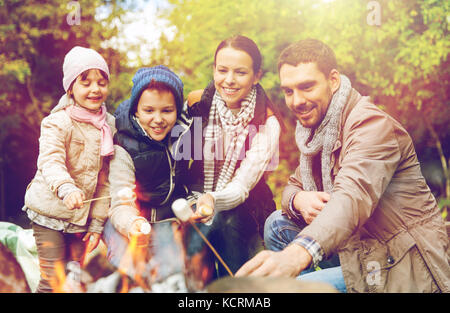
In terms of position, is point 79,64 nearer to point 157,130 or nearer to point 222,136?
point 157,130

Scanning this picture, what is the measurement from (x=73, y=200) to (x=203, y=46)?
2887mm

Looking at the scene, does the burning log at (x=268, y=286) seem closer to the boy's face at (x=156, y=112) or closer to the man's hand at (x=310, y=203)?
the man's hand at (x=310, y=203)

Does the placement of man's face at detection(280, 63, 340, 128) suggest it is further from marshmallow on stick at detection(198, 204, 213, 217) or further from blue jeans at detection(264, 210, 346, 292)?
marshmallow on stick at detection(198, 204, 213, 217)

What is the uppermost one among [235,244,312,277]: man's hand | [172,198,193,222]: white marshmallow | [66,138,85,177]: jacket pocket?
[66,138,85,177]: jacket pocket

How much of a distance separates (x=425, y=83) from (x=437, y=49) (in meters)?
0.74

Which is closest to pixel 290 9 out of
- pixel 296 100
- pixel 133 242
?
pixel 296 100

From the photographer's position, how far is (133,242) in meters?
2.37

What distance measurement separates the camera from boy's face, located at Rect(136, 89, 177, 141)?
8.25 feet

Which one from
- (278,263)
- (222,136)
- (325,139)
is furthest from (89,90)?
(278,263)

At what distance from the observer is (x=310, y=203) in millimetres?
2467

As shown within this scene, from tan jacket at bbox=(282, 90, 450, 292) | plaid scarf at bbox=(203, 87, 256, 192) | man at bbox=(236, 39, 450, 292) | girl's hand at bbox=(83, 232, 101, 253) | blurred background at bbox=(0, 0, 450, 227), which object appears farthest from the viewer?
blurred background at bbox=(0, 0, 450, 227)

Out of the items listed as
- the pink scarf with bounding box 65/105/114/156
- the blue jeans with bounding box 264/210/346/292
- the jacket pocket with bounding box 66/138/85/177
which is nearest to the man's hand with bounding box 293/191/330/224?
the blue jeans with bounding box 264/210/346/292

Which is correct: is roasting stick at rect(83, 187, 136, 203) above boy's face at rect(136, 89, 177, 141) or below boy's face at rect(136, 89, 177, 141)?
below

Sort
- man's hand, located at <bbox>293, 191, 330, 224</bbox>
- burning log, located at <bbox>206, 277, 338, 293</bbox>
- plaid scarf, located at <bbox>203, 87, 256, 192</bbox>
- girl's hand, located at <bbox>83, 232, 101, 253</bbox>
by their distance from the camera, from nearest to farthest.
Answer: burning log, located at <bbox>206, 277, 338, 293</bbox> < man's hand, located at <bbox>293, 191, 330, 224</bbox> < girl's hand, located at <bbox>83, 232, 101, 253</bbox> < plaid scarf, located at <bbox>203, 87, 256, 192</bbox>
